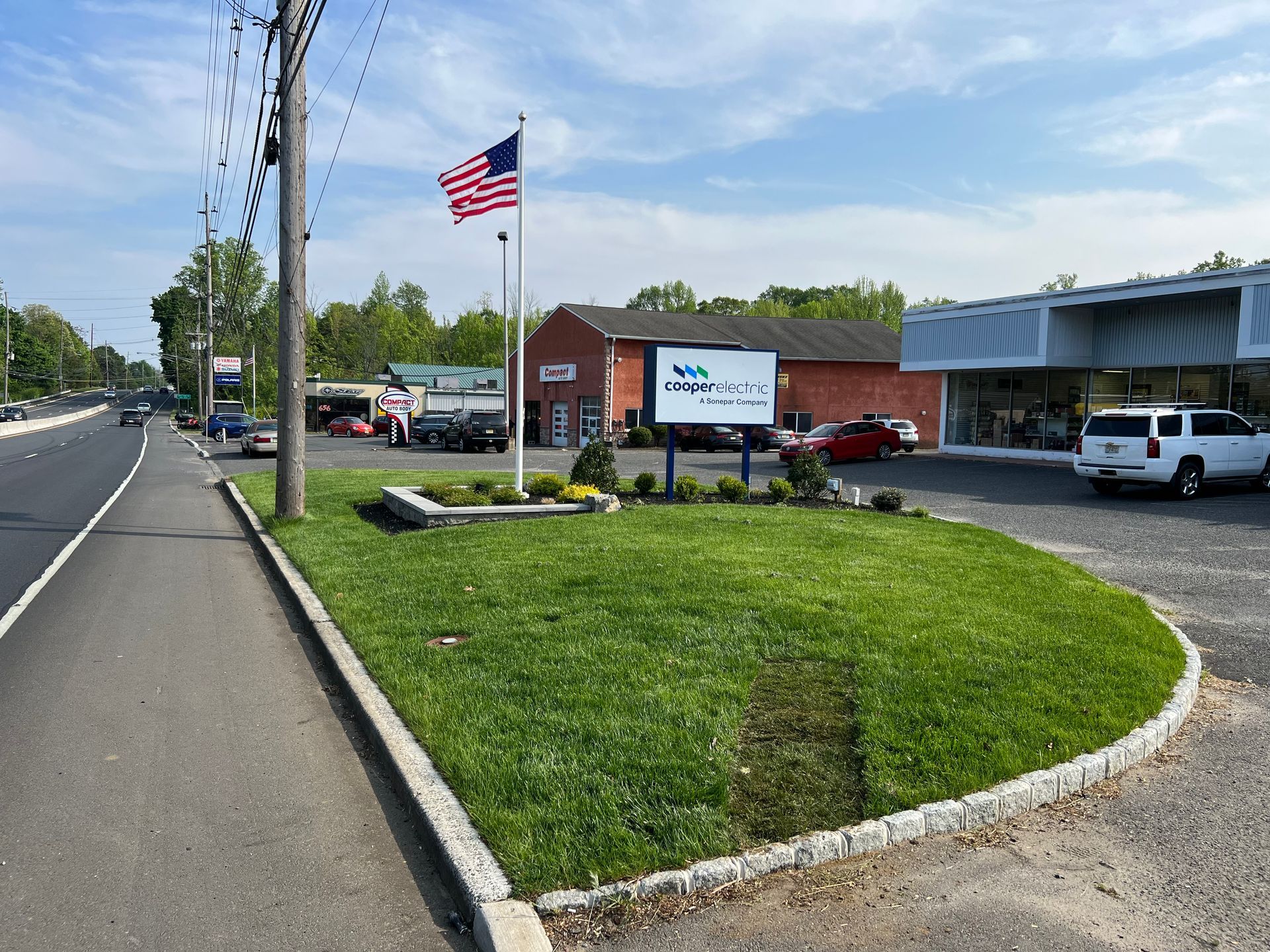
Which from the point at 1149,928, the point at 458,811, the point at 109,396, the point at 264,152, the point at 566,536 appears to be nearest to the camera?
the point at 1149,928

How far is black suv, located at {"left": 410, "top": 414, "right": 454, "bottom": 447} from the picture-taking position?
1864 inches

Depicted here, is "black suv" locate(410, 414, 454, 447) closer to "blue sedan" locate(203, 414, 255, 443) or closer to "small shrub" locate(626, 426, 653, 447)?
"small shrub" locate(626, 426, 653, 447)

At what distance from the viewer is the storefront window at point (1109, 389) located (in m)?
29.3

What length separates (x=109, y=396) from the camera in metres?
153

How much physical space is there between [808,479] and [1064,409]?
1789 cm

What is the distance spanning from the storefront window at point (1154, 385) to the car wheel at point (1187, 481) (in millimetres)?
10080

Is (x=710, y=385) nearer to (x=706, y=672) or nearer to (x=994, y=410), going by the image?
(x=706, y=672)

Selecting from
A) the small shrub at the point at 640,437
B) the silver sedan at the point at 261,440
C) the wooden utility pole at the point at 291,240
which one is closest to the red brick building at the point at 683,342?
the small shrub at the point at 640,437

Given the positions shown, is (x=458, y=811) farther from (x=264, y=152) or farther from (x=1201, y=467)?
(x=1201, y=467)

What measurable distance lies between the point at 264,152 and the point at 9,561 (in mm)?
7288

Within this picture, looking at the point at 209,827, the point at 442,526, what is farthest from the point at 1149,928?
the point at 442,526

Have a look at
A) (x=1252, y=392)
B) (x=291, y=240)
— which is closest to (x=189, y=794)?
(x=291, y=240)

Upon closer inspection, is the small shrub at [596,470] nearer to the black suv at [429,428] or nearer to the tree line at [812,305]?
the black suv at [429,428]

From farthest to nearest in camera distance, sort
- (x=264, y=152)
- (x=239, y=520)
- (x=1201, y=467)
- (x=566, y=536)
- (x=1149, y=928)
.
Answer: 1. (x=1201, y=467)
2. (x=239, y=520)
3. (x=264, y=152)
4. (x=566, y=536)
5. (x=1149, y=928)
